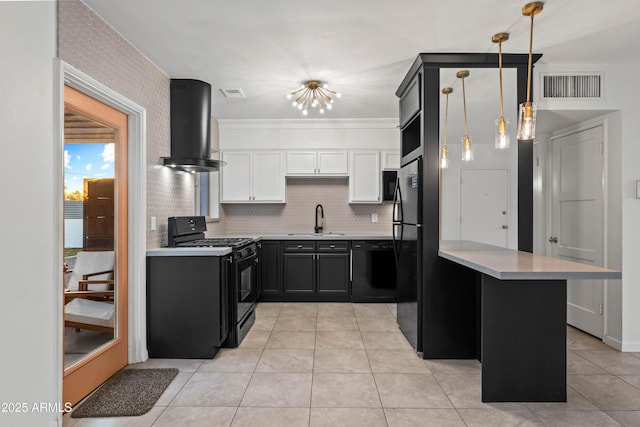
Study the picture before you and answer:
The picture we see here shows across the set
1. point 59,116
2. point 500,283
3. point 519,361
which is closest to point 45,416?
point 59,116

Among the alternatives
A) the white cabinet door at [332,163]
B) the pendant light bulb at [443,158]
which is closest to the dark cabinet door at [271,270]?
the white cabinet door at [332,163]

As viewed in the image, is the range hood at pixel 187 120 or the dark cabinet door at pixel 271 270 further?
the dark cabinet door at pixel 271 270

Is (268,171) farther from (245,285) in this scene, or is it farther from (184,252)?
(184,252)

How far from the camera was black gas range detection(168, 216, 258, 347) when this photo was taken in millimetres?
3289

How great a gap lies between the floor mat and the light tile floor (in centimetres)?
6

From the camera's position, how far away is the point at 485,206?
4.09 metres

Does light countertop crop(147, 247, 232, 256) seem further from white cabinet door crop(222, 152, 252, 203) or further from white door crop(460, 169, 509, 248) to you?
white door crop(460, 169, 509, 248)

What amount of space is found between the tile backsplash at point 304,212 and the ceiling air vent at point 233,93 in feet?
5.63

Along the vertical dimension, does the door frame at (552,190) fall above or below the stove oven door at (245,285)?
above

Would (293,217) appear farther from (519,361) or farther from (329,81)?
(519,361)

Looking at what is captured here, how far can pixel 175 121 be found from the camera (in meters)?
3.56

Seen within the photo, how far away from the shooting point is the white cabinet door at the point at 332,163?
5217 mm

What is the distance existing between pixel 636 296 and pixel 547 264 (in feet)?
Answer: 6.18

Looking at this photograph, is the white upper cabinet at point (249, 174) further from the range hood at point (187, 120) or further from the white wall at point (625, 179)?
the white wall at point (625, 179)
